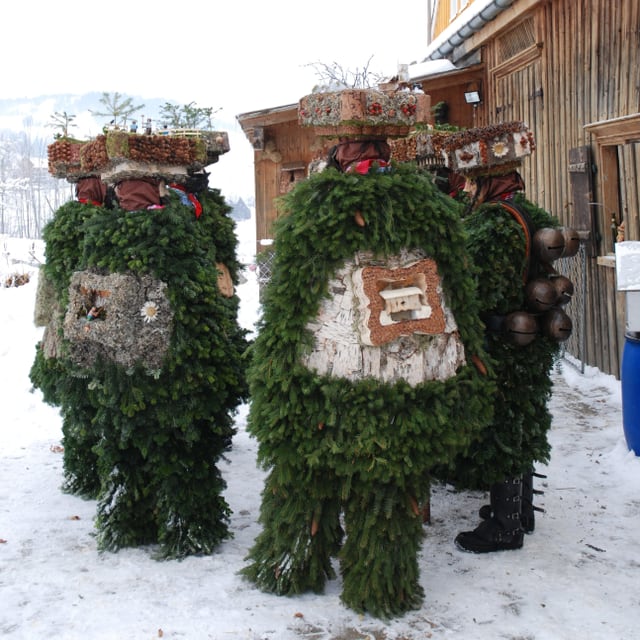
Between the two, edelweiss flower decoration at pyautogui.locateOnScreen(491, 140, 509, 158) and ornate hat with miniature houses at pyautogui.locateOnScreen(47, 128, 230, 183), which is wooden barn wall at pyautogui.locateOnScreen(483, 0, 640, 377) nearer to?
edelweiss flower decoration at pyautogui.locateOnScreen(491, 140, 509, 158)

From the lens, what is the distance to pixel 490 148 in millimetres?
3807

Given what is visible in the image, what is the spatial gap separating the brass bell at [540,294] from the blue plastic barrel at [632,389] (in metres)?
1.81

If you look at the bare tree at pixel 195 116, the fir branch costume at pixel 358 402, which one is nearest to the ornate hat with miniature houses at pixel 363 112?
the fir branch costume at pixel 358 402

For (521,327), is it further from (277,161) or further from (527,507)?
(277,161)

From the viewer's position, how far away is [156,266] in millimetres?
3676

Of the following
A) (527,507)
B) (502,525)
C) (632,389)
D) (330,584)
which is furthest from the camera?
(632,389)

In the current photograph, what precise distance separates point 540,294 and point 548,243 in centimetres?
28

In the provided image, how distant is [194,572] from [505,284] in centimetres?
225

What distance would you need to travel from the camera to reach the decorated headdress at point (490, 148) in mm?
3775

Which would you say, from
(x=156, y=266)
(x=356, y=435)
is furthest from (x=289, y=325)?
(x=156, y=266)

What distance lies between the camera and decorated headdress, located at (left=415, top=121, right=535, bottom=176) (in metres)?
3.78

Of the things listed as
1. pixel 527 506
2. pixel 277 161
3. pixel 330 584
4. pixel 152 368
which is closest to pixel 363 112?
pixel 152 368

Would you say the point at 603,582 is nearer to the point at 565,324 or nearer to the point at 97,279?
the point at 565,324

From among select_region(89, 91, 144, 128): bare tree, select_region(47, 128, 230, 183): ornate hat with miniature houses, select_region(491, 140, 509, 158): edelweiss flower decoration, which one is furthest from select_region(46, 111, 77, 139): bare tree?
select_region(491, 140, 509, 158): edelweiss flower decoration
